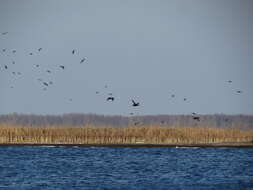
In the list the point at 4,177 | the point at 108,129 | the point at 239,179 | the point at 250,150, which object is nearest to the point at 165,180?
the point at 239,179

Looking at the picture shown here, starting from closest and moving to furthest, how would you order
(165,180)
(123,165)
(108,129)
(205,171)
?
(165,180), (205,171), (123,165), (108,129)

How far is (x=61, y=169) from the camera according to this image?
51.8 meters

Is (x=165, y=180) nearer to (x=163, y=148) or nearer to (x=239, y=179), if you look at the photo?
(x=239, y=179)

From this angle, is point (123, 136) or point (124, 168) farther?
point (123, 136)

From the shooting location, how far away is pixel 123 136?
71.6m

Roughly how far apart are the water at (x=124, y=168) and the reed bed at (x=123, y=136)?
93 cm

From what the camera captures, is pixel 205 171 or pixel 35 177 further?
pixel 205 171

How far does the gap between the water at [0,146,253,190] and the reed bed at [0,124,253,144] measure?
935 millimetres

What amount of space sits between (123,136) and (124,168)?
1868 centimetres

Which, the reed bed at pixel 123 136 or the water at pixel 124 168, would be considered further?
the reed bed at pixel 123 136

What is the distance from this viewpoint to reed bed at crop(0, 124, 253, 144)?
232 feet

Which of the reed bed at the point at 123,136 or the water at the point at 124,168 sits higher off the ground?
the reed bed at the point at 123,136

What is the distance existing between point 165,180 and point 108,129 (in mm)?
28256

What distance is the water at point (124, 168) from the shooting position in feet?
145
